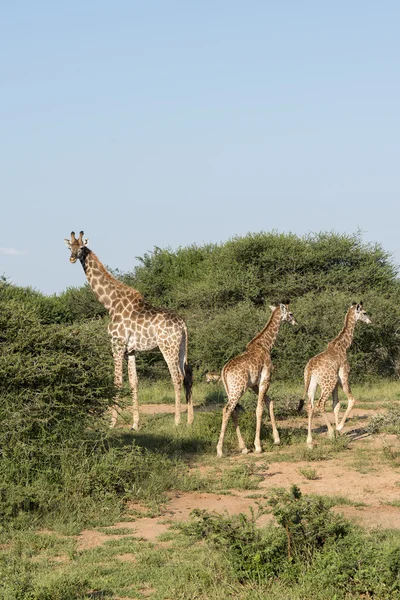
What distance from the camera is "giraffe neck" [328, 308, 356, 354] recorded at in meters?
13.0

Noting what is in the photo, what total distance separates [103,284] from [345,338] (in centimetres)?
447

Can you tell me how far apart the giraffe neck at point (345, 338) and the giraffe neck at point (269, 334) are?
89 centimetres

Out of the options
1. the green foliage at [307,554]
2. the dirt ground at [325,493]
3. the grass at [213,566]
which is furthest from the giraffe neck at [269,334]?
the green foliage at [307,554]

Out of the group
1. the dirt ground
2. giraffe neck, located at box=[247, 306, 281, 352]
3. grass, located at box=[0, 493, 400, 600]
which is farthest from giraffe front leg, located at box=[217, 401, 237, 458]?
grass, located at box=[0, 493, 400, 600]

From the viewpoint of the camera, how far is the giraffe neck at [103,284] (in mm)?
14977

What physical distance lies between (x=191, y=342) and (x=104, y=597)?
14.7 meters

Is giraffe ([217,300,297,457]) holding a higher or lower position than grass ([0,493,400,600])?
higher

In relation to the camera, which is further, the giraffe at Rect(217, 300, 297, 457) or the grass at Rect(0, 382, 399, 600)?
the giraffe at Rect(217, 300, 297, 457)

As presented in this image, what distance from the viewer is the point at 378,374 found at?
20.9 m

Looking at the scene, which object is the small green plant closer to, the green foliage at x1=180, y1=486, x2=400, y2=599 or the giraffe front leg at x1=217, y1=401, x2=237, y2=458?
the giraffe front leg at x1=217, y1=401, x2=237, y2=458

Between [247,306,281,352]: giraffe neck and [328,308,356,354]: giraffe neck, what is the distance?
89cm

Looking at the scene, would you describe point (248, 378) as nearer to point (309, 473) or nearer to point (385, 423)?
point (309, 473)

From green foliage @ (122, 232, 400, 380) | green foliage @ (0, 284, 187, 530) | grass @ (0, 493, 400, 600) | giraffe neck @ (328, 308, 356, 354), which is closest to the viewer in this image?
grass @ (0, 493, 400, 600)

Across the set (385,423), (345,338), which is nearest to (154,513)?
(385,423)
